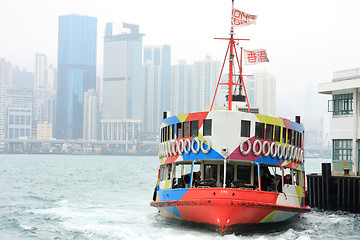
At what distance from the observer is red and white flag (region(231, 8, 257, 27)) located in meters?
28.5

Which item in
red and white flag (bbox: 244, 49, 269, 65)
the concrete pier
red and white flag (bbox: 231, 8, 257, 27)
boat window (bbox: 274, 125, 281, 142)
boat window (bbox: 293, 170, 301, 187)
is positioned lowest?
the concrete pier

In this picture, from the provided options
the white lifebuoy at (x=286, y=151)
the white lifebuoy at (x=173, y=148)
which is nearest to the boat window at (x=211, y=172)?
the white lifebuoy at (x=173, y=148)

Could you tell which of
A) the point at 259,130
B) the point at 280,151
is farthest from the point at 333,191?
the point at 259,130

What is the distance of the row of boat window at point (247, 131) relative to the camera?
25422mm

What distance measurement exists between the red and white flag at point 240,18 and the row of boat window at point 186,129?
220 inches

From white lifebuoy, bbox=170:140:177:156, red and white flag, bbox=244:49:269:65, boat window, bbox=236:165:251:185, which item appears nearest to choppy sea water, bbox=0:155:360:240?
boat window, bbox=236:165:251:185

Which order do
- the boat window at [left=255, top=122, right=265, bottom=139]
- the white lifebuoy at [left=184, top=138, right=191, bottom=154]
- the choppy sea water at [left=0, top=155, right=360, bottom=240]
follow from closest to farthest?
the boat window at [left=255, top=122, right=265, bottom=139], the white lifebuoy at [left=184, top=138, right=191, bottom=154], the choppy sea water at [left=0, top=155, right=360, bottom=240]

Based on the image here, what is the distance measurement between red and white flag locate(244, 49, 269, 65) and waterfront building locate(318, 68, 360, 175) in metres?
11.9

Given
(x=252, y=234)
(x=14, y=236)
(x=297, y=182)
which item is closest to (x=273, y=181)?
(x=297, y=182)

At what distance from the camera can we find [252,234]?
25.3m

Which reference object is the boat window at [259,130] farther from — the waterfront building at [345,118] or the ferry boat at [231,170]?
the waterfront building at [345,118]

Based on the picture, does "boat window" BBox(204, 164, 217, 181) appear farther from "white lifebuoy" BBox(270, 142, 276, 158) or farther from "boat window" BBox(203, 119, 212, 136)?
"white lifebuoy" BBox(270, 142, 276, 158)

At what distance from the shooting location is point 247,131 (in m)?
25.4

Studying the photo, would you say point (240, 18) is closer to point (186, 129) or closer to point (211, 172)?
point (186, 129)
